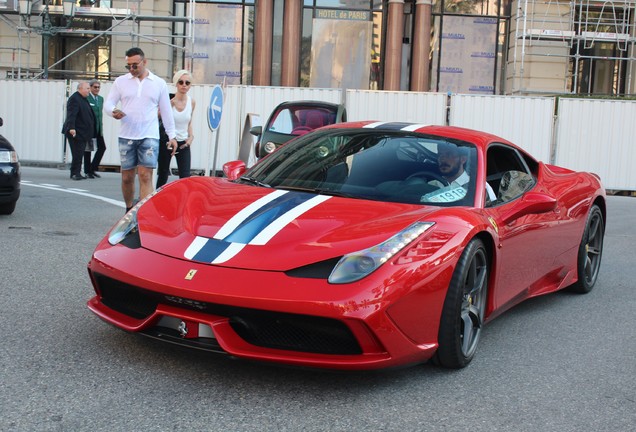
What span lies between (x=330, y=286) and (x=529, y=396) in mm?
1021

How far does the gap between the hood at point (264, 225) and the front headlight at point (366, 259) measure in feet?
0.11

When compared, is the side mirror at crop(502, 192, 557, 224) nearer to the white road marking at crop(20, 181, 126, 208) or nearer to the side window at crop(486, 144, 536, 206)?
the side window at crop(486, 144, 536, 206)

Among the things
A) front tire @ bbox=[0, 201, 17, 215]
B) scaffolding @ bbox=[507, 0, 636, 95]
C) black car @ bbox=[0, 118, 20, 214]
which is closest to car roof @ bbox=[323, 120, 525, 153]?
black car @ bbox=[0, 118, 20, 214]

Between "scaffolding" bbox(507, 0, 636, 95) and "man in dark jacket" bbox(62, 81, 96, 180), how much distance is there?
38.0 feet

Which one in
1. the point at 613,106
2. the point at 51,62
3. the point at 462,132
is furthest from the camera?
the point at 51,62

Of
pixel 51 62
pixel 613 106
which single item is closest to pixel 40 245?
pixel 613 106

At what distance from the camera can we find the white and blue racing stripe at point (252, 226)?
3.67 meters

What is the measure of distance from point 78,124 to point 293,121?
4.16 m

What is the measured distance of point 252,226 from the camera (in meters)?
3.86

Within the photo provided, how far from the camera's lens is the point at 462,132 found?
5.07 m

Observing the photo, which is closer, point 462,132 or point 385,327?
point 385,327

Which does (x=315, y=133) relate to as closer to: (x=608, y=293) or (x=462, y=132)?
(x=462, y=132)

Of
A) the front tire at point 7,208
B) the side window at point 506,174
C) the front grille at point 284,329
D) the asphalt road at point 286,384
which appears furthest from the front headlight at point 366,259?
the front tire at point 7,208

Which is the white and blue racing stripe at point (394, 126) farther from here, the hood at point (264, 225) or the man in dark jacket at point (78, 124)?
the man in dark jacket at point (78, 124)
